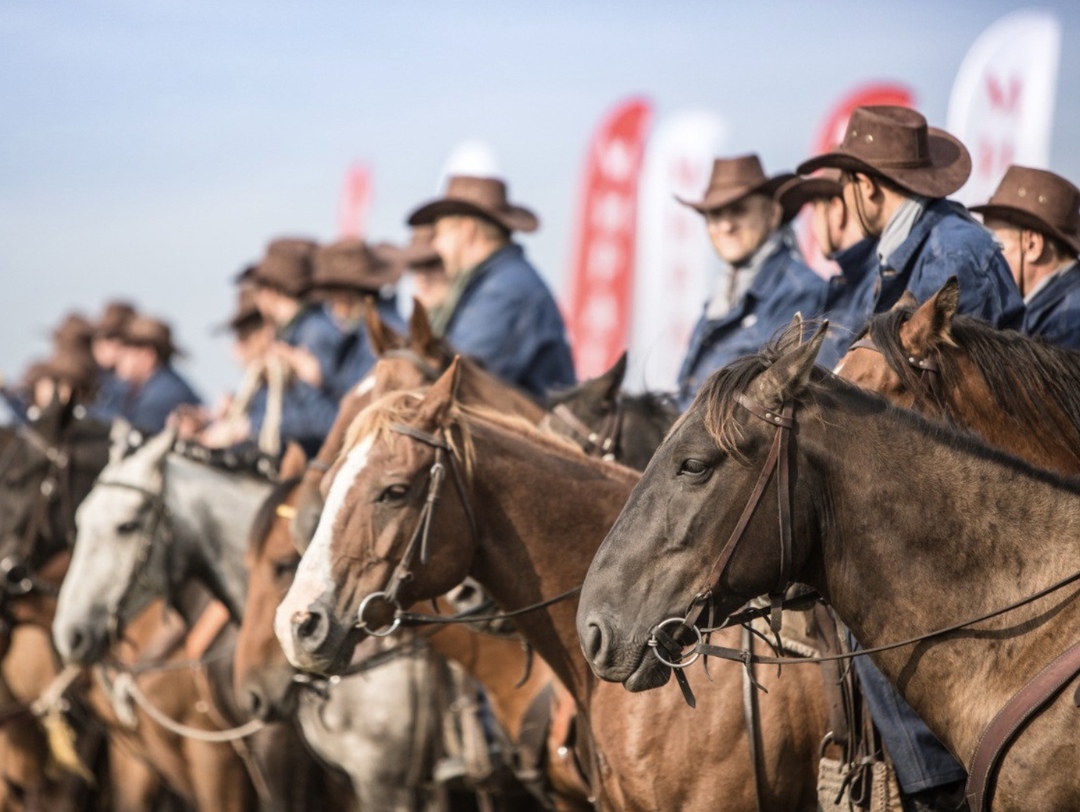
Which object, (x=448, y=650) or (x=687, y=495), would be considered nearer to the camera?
(x=687, y=495)

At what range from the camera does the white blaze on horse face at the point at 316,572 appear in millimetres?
5051

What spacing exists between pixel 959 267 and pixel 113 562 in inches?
188

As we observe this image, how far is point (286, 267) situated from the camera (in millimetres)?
10070

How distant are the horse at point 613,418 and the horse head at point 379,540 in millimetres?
1198

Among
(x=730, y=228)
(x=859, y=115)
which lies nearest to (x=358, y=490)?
(x=859, y=115)

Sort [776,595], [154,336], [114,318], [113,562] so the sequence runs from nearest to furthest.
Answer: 1. [776,595]
2. [113,562]
3. [154,336]
4. [114,318]

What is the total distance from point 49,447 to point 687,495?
6088 millimetres

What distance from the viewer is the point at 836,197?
239 inches

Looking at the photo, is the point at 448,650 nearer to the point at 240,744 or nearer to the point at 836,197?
the point at 240,744

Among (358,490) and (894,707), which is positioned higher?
(358,490)

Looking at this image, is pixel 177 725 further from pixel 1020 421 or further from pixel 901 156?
pixel 1020 421

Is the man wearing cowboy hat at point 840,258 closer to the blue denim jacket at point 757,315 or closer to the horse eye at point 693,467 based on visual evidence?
the blue denim jacket at point 757,315

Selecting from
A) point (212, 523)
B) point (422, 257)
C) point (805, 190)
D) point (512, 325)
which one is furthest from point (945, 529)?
point (422, 257)

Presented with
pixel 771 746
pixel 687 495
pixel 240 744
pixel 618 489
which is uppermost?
pixel 687 495
